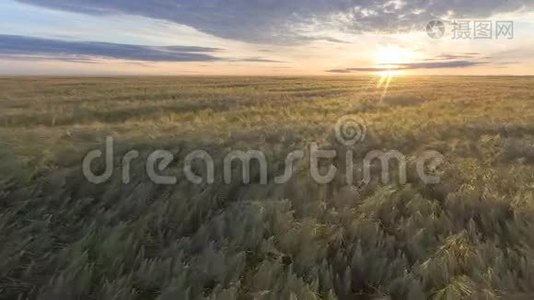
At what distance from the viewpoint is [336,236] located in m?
4.90

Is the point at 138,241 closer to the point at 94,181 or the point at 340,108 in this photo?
the point at 94,181

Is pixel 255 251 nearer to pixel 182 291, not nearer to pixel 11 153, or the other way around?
pixel 182 291

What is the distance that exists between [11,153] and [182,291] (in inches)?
145

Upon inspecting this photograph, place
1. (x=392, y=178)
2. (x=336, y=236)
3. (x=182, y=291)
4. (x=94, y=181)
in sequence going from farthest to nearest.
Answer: (x=392, y=178) → (x=94, y=181) → (x=336, y=236) → (x=182, y=291)

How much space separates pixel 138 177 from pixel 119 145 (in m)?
1.50

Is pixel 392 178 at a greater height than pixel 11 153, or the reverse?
pixel 11 153

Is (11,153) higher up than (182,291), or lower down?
higher up

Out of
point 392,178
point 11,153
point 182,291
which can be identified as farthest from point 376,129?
point 182,291

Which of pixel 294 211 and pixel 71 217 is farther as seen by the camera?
pixel 294 211

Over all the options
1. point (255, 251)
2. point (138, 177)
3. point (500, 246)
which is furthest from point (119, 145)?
point (500, 246)

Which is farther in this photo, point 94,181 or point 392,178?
point 392,178

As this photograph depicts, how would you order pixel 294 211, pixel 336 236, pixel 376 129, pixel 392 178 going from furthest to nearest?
pixel 376 129 < pixel 392 178 < pixel 294 211 < pixel 336 236

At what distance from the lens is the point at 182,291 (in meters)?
3.76

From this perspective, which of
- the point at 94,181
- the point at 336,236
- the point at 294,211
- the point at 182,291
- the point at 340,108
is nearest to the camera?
the point at 182,291
